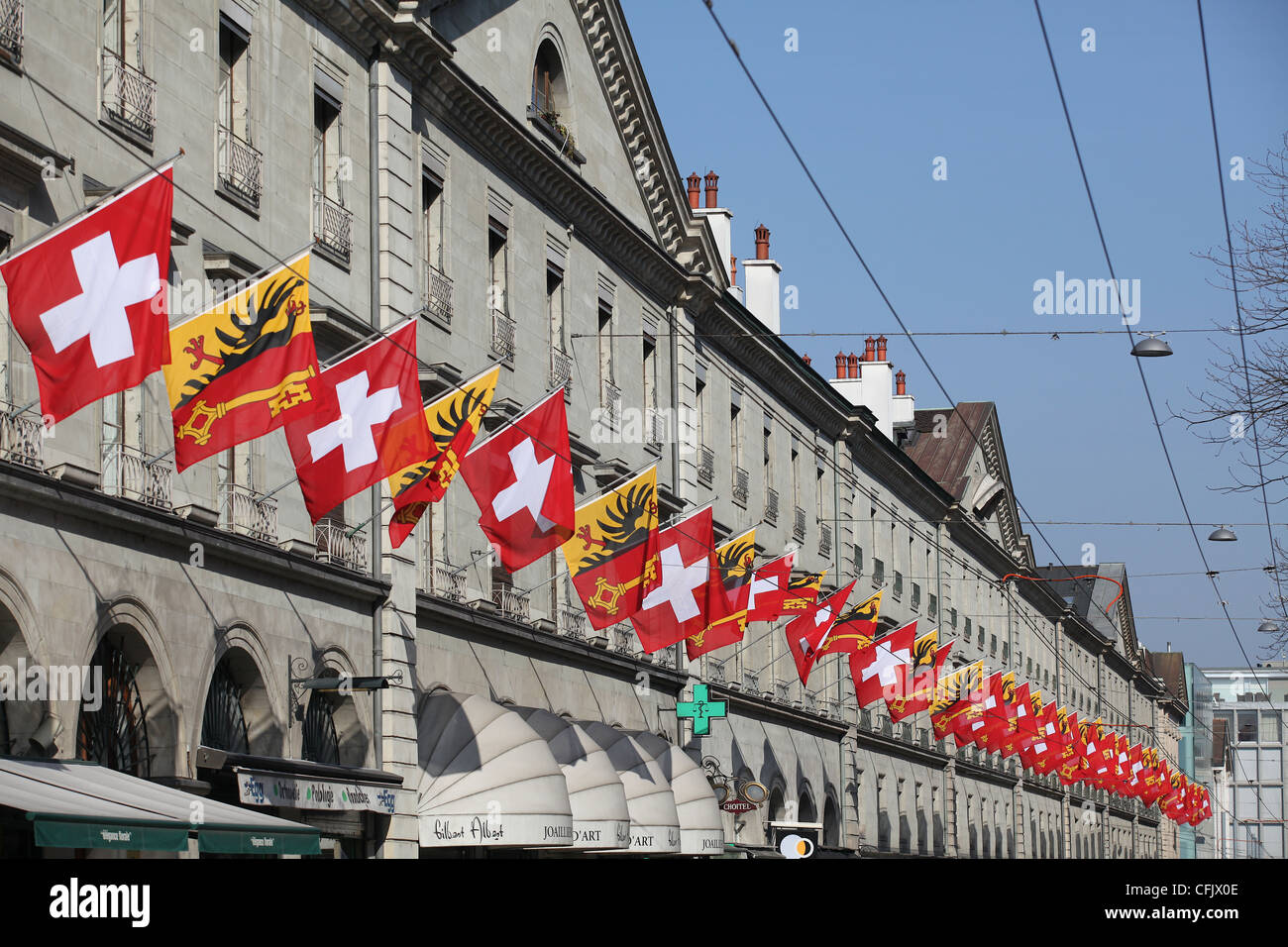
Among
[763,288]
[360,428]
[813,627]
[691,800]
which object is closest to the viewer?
[360,428]

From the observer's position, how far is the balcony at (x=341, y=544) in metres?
23.8

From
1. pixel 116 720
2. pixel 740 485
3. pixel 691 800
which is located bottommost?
pixel 691 800

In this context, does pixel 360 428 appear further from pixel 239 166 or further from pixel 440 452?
pixel 239 166

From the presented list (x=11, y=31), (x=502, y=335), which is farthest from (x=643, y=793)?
(x=11, y=31)

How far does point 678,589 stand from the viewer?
29188mm

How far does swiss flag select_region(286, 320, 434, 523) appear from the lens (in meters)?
18.7

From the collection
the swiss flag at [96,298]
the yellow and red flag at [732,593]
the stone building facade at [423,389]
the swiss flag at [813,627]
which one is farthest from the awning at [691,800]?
the swiss flag at [96,298]

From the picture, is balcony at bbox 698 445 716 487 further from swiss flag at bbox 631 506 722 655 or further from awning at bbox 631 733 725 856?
swiss flag at bbox 631 506 722 655

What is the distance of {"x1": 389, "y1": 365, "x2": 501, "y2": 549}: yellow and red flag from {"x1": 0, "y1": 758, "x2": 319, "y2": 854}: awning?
4177 millimetres

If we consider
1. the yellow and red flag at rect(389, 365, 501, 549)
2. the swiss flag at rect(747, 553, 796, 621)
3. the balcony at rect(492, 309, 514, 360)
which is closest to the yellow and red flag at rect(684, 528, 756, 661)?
the swiss flag at rect(747, 553, 796, 621)

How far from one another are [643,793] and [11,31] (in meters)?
18.1

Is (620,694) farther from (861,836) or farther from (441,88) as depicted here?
(861,836)
